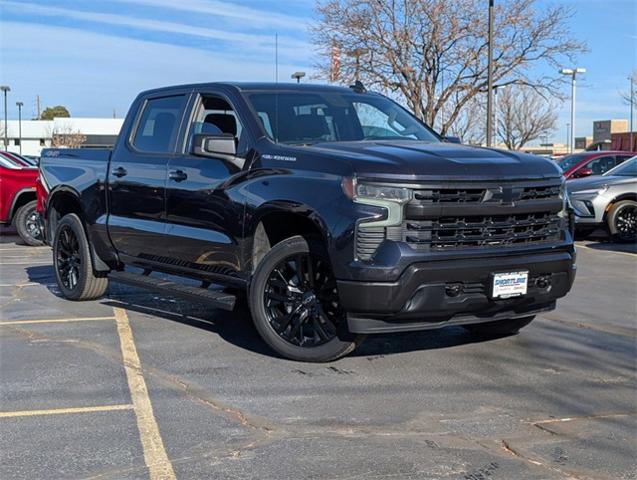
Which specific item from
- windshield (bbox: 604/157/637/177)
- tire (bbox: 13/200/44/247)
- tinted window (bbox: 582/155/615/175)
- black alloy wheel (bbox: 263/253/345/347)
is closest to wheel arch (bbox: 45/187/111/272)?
black alloy wheel (bbox: 263/253/345/347)

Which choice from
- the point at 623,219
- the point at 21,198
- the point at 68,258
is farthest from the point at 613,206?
the point at 21,198

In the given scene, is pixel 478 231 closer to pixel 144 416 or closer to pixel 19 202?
pixel 144 416

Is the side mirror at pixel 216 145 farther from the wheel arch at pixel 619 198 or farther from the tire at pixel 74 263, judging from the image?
the wheel arch at pixel 619 198

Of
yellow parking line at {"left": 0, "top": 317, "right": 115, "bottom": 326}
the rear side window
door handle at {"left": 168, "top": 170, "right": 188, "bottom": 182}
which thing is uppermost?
the rear side window

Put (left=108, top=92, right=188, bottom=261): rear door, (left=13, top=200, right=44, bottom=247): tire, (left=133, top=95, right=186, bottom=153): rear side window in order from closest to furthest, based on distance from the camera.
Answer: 1. (left=108, top=92, right=188, bottom=261): rear door
2. (left=133, top=95, right=186, bottom=153): rear side window
3. (left=13, top=200, right=44, bottom=247): tire

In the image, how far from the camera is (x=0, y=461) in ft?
13.4

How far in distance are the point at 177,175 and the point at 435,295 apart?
2.58 meters

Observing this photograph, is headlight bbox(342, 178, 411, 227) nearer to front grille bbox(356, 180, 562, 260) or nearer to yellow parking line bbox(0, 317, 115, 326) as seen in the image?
front grille bbox(356, 180, 562, 260)

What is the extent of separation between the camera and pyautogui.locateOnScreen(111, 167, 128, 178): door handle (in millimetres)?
7558

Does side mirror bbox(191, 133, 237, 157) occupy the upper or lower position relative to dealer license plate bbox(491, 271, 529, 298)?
upper

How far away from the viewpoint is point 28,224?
1505 cm

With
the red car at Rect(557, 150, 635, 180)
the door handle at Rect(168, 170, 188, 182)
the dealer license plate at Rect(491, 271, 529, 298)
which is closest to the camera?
the dealer license plate at Rect(491, 271, 529, 298)

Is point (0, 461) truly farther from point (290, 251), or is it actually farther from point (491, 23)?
point (491, 23)

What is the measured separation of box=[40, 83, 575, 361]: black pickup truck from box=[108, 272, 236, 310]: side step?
0.02 meters
